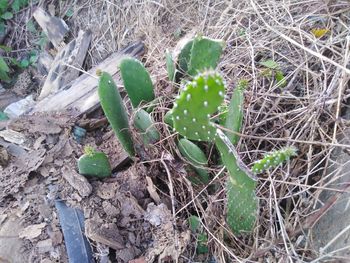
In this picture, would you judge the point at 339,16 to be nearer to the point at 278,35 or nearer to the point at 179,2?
the point at 278,35

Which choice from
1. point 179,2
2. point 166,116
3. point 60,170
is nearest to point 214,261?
point 166,116

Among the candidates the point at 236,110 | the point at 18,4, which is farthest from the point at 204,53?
the point at 18,4

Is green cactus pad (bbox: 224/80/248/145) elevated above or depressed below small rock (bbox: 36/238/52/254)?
above

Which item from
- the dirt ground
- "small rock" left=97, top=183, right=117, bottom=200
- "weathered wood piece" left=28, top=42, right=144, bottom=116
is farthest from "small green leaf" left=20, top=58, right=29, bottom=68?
"small rock" left=97, top=183, right=117, bottom=200

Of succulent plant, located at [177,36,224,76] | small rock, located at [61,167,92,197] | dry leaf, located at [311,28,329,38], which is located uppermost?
succulent plant, located at [177,36,224,76]

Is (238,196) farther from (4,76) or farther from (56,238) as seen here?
(4,76)

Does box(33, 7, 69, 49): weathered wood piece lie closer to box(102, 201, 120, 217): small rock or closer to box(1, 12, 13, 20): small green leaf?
box(1, 12, 13, 20): small green leaf
